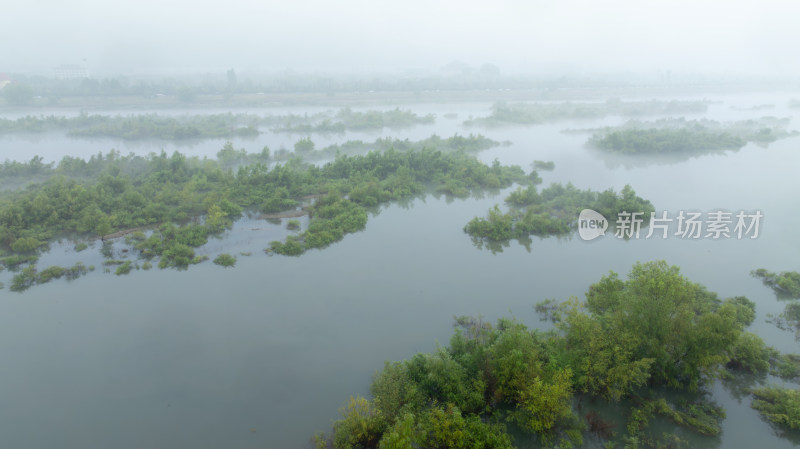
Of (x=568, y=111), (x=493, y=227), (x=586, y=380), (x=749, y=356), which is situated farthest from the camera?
(x=568, y=111)

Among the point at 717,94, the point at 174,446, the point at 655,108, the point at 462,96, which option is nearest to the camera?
the point at 174,446

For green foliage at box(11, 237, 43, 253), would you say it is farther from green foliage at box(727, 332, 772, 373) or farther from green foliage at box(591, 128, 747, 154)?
green foliage at box(591, 128, 747, 154)

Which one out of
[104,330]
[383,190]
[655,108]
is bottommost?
[104,330]

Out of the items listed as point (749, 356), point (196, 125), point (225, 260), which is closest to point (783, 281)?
point (749, 356)

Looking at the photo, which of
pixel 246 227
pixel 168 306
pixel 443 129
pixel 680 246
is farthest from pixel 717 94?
pixel 168 306

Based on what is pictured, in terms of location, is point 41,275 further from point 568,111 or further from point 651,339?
point 568,111

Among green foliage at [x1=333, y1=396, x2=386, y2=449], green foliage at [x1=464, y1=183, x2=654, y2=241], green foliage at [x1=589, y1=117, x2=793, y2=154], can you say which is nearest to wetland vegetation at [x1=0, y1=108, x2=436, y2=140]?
green foliage at [x1=589, y1=117, x2=793, y2=154]

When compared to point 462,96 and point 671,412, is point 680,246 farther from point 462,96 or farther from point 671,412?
point 462,96

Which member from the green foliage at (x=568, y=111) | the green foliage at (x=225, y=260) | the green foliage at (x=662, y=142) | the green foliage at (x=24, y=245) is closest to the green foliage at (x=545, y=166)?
the green foliage at (x=662, y=142)

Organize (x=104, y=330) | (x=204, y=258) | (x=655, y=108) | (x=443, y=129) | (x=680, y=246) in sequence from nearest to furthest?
(x=104, y=330) < (x=204, y=258) < (x=680, y=246) < (x=443, y=129) < (x=655, y=108)
